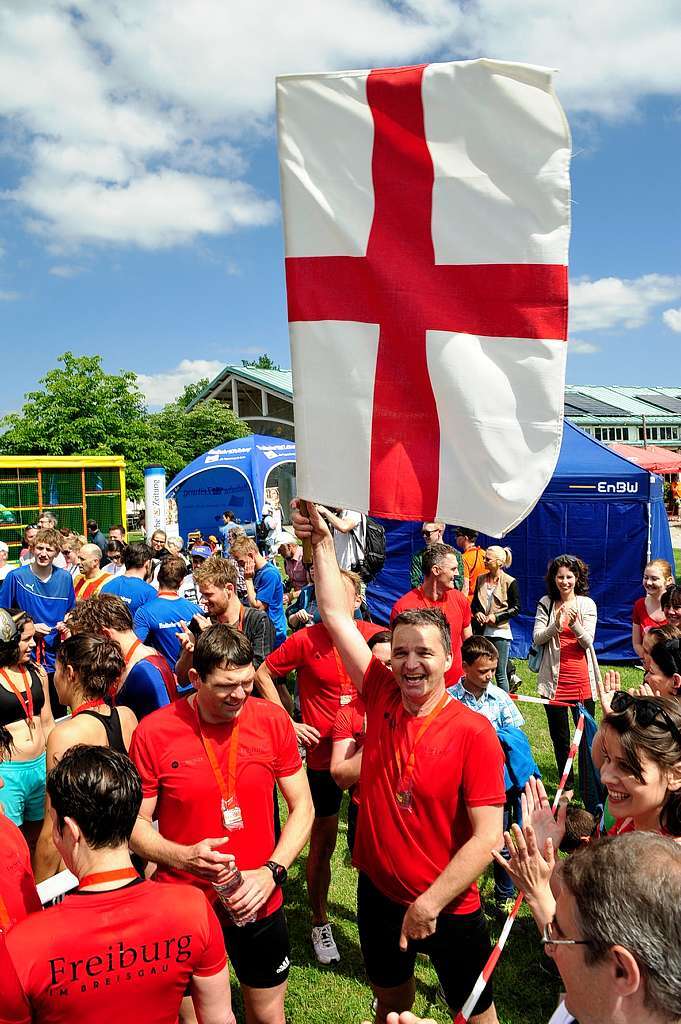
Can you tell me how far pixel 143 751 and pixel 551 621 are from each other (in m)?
4.05

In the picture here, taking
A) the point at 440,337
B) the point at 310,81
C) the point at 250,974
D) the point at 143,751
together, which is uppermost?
the point at 310,81

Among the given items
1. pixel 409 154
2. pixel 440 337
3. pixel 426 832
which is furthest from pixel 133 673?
pixel 409 154

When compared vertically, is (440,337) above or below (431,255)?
below

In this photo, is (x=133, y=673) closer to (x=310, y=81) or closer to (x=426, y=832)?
(x=426, y=832)

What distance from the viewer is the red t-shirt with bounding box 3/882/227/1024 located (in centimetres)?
188

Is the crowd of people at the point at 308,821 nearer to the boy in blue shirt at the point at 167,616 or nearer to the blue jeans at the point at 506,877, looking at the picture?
the blue jeans at the point at 506,877

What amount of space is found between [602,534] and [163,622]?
7221 mm

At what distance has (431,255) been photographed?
2.71 m

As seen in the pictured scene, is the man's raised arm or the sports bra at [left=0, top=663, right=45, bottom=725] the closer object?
the man's raised arm

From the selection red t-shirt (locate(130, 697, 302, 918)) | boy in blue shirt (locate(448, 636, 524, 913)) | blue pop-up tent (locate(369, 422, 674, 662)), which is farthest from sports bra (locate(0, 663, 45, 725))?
blue pop-up tent (locate(369, 422, 674, 662))

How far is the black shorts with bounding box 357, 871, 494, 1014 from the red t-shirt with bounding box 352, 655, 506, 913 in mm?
55

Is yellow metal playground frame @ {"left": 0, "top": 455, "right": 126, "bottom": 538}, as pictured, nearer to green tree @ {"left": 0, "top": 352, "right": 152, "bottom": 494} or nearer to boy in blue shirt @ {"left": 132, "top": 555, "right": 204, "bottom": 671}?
boy in blue shirt @ {"left": 132, "top": 555, "right": 204, "bottom": 671}

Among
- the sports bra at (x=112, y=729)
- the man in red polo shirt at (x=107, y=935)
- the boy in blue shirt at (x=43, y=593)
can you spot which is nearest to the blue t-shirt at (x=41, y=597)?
the boy in blue shirt at (x=43, y=593)

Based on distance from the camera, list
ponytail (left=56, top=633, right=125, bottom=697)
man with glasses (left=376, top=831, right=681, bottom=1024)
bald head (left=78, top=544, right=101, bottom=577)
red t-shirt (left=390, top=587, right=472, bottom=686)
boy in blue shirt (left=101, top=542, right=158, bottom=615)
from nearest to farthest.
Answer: man with glasses (left=376, top=831, right=681, bottom=1024) → ponytail (left=56, top=633, right=125, bottom=697) → red t-shirt (left=390, top=587, right=472, bottom=686) → boy in blue shirt (left=101, top=542, right=158, bottom=615) → bald head (left=78, top=544, right=101, bottom=577)
